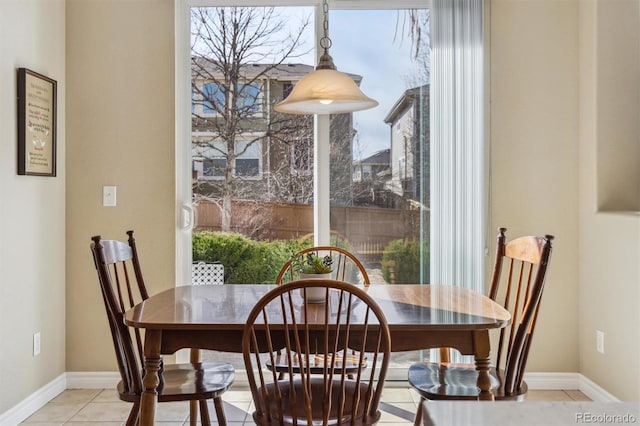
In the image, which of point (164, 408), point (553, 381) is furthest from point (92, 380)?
point (553, 381)

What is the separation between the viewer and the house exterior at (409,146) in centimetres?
362

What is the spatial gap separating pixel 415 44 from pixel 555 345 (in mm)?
2018

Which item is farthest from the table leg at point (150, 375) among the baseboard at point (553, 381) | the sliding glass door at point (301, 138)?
the baseboard at point (553, 381)

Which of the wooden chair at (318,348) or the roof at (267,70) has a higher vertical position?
the roof at (267,70)

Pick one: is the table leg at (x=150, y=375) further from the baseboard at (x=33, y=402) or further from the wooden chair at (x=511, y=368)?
the baseboard at (x=33, y=402)

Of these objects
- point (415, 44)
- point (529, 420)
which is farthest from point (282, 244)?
point (529, 420)

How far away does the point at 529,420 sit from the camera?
79 centimetres

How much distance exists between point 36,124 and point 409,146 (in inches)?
84.2

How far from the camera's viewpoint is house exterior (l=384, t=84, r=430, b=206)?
362 centimetres

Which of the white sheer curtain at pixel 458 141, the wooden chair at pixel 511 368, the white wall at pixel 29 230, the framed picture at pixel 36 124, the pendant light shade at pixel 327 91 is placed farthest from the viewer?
the white sheer curtain at pixel 458 141

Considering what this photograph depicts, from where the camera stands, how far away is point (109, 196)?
3.56 m

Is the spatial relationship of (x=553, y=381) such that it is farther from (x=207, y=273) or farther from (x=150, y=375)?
(x=150, y=375)

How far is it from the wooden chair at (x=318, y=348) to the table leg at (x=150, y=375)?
33 centimetres

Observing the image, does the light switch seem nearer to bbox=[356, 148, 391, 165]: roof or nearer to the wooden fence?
the wooden fence
